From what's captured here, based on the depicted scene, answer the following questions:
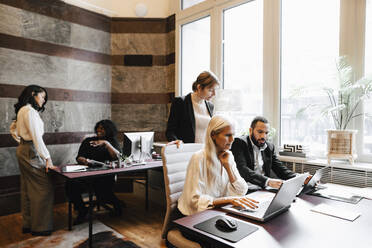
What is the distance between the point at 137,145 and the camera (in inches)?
124

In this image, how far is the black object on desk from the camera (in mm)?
1076

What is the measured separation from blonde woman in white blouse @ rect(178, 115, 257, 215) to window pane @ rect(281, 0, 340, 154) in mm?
1434

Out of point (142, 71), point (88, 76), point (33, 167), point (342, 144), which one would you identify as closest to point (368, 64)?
point (342, 144)

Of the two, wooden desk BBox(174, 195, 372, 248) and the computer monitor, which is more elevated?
the computer monitor

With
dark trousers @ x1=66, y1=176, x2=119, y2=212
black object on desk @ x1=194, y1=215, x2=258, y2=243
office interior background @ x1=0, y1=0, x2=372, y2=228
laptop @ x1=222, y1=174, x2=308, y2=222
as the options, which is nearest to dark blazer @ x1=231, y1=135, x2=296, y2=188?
laptop @ x1=222, y1=174, x2=308, y2=222

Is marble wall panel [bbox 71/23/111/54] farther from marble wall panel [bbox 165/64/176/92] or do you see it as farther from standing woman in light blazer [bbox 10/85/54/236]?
standing woman in light blazer [bbox 10/85/54/236]

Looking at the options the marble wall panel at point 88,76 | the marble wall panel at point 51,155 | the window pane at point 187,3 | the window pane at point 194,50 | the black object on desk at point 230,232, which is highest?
the window pane at point 187,3

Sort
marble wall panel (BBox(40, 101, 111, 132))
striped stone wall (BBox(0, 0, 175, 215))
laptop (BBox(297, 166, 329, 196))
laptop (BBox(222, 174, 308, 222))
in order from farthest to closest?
marble wall panel (BBox(40, 101, 111, 132)), striped stone wall (BBox(0, 0, 175, 215)), laptop (BBox(297, 166, 329, 196)), laptop (BBox(222, 174, 308, 222))

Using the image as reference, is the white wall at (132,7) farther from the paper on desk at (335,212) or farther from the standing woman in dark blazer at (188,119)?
the paper on desk at (335,212)

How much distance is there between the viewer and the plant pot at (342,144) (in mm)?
2400

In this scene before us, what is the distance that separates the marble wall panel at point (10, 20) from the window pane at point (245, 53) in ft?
10.3

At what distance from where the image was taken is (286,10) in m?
3.24

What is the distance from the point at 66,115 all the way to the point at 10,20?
1.58 meters

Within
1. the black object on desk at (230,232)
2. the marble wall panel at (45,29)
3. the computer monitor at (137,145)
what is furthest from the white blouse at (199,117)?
the marble wall panel at (45,29)
